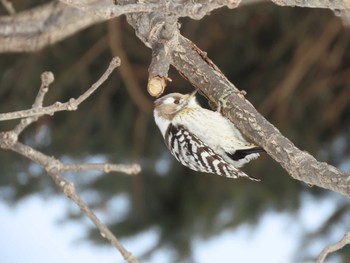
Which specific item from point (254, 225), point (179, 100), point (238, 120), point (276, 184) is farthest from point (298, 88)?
point (238, 120)

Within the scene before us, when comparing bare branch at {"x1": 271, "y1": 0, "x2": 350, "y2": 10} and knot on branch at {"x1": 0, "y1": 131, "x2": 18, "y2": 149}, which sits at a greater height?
knot on branch at {"x1": 0, "y1": 131, "x2": 18, "y2": 149}

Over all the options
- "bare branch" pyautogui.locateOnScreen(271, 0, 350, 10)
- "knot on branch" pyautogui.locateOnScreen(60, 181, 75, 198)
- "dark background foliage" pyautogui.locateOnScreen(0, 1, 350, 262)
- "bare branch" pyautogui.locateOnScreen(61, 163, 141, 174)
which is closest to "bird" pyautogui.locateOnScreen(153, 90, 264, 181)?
"bare branch" pyautogui.locateOnScreen(61, 163, 141, 174)

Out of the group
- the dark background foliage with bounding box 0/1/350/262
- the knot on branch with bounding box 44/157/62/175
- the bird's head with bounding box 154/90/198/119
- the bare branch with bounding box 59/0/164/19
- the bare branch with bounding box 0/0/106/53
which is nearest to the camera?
the bare branch with bounding box 59/0/164/19

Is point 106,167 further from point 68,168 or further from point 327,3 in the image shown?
point 327,3

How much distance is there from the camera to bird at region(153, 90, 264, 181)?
1815mm

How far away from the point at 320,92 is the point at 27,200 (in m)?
1.55

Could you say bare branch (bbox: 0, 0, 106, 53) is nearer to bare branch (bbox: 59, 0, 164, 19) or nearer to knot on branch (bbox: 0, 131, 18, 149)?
knot on branch (bbox: 0, 131, 18, 149)

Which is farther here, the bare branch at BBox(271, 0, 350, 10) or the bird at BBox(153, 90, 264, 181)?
the bird at BBox(153, 90, 264, 181)

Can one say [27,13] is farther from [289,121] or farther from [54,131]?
[289,121]

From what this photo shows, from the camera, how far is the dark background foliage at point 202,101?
3359 millimetres

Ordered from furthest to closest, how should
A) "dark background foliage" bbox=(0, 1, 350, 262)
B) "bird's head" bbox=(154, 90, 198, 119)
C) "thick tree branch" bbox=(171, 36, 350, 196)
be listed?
"dark background foliage" bbox=(0, 1, 350, 262), "bird's head" bbox=(154, 90, 198, 119), "thick tree branch" bbox=(171, 36, 350, 196)

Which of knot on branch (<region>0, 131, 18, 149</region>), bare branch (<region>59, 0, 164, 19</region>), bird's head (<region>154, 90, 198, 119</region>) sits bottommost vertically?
bare branch (<region>59, 0, 164, 19</region>)

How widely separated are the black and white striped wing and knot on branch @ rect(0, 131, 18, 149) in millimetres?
417

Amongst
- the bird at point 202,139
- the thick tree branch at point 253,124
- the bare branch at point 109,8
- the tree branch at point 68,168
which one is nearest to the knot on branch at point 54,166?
the tree branch at point 68,168
